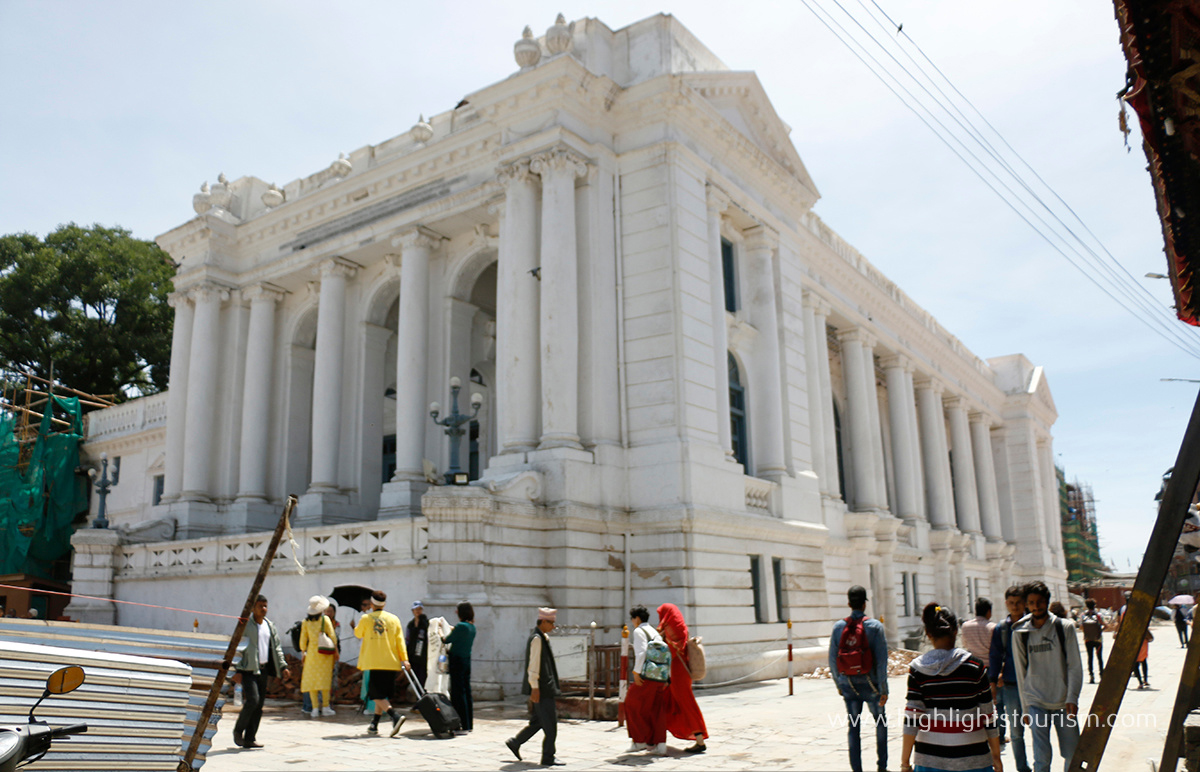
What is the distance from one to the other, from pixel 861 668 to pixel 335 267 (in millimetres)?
20292

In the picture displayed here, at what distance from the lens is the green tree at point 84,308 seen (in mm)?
40875

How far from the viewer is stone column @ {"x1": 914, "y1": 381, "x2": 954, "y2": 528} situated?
3878cm

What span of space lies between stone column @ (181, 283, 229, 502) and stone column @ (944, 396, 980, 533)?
31599 millimetres

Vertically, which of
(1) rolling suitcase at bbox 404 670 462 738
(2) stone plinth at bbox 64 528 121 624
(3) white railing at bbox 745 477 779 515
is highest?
(3) white railing at bbox 745 477 779 515

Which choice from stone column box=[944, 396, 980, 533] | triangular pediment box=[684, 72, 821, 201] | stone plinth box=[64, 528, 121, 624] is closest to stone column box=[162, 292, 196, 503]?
stone plinth box=[64, 528, 121, 624]

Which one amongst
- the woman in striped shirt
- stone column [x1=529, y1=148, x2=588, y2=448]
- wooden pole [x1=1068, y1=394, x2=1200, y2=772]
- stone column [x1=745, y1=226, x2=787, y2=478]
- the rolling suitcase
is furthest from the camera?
stone column [x1=745, y1=226, x2=787, y2=478]

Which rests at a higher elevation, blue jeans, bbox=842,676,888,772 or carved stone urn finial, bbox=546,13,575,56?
carved stone urn finial, bbox=546,13,575,56

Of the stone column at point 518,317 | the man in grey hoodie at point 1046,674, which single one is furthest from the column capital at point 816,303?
the man in grey hoodie at point 1046,674

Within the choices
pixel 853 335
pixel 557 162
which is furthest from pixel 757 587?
pixel 853 335

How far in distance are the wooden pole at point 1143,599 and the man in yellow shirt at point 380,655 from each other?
8937mm

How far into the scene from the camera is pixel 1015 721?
8.49 m

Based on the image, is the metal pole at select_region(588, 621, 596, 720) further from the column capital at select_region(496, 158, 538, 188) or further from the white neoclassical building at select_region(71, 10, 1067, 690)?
the column capital at select_region(496, 158, 538, 188)

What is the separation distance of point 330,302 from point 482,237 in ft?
15.6

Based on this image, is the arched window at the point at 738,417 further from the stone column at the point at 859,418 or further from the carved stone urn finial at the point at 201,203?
the carved stone urn finial at the point at 201,203
